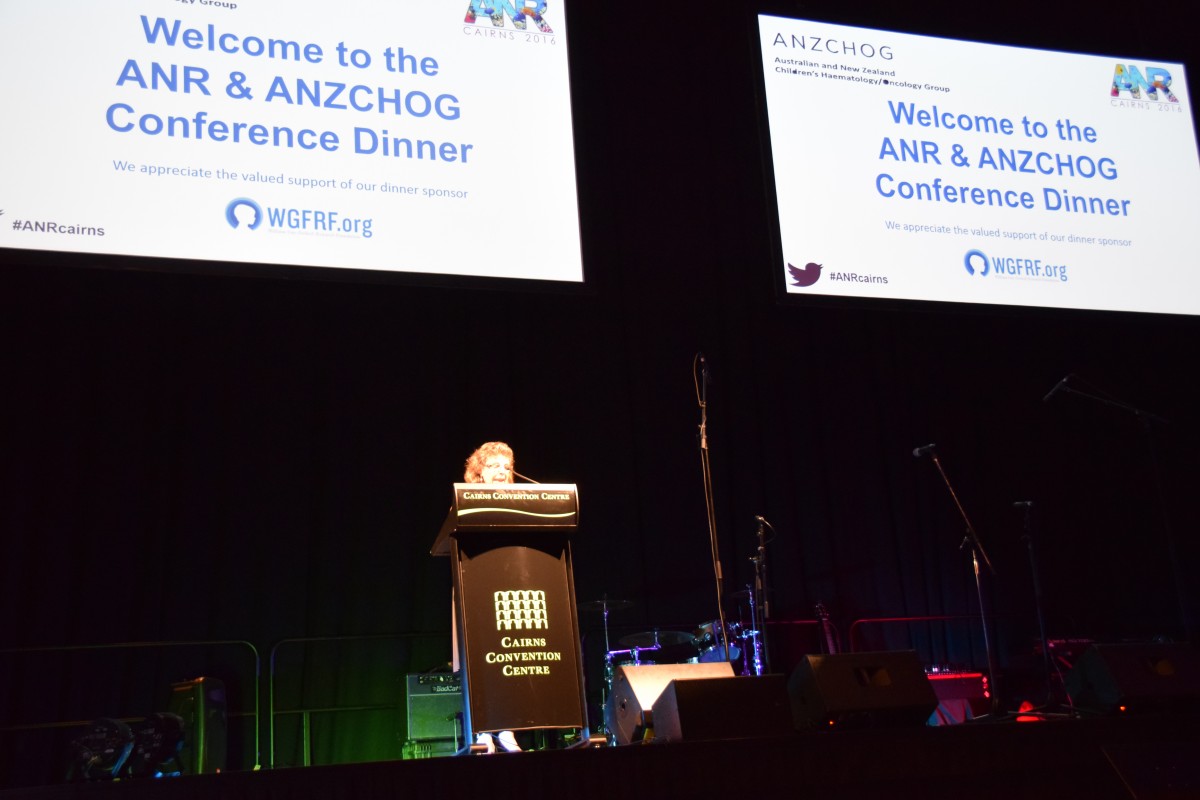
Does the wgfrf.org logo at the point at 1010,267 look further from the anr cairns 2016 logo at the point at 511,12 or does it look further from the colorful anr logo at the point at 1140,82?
the anr cairns 2016 logo at the point at 511,12

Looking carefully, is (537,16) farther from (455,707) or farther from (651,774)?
(651,774)

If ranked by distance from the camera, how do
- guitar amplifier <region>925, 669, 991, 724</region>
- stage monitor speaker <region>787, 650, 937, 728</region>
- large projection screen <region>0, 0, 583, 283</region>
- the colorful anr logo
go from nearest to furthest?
1. stage monitor speaker <region>787, 650, 937, 728</region>
2. large projection screen <region>0, 0, 583, 283</region>
3. guitar amplifier <region>925, 669, 991, 724</region>
4. the colorful anr logo

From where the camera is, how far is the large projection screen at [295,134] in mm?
4305

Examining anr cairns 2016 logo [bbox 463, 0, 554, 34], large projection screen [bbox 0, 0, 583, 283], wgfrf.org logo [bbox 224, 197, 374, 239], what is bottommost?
wgfrf.org logo [bbox 224, 197, 374, 239]

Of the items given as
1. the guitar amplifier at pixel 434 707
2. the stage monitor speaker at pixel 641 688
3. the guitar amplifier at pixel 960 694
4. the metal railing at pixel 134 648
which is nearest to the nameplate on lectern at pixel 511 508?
the stage monitor speaker at pixel 641 688

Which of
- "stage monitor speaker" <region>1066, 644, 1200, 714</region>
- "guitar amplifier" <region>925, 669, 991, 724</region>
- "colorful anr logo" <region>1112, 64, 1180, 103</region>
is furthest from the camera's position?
"colorful anr logo" <region>1112, 64, 1180, 103</region>

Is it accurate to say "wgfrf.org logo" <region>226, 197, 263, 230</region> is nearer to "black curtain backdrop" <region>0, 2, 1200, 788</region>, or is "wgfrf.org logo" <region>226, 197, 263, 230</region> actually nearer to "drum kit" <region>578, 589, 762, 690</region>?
"black curtain backdrop" <region>0, 2, 1200, 788</region>

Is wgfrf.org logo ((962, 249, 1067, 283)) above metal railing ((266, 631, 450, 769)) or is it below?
above

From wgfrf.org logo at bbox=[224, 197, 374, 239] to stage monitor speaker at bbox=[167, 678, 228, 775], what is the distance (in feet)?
5.86

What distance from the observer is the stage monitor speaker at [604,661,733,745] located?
9.97ft

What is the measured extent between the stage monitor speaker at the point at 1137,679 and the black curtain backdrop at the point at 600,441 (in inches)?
91.8

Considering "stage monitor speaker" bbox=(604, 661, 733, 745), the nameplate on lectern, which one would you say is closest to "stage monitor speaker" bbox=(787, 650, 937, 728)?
"stage monitor speaker" bbox=(604, 661, 733, 745)

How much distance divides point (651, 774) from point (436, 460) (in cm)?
332

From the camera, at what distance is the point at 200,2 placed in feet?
15.2
